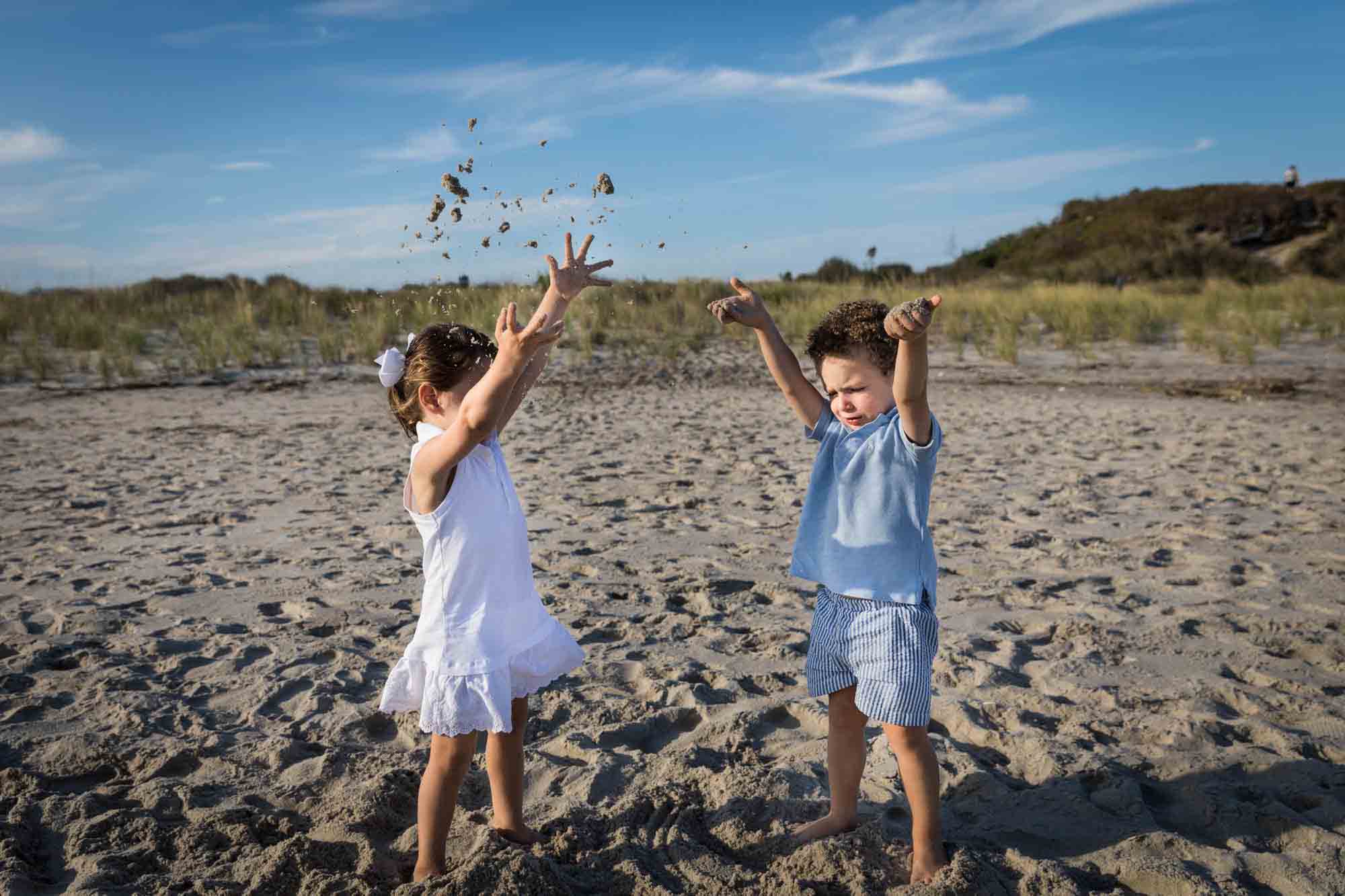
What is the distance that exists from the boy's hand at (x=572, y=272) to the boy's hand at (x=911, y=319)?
2.30ft

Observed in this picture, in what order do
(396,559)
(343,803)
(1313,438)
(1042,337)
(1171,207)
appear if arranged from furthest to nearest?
(1171,207) → (1042,337) → (1313,438) → (396,559) → (343,803)

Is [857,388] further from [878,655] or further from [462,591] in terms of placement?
[462,591]

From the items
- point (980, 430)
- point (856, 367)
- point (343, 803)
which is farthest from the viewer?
point (980, 430)

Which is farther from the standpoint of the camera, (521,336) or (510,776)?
(510,776)

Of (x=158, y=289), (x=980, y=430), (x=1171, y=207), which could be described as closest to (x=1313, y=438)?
(x=980, y=430)

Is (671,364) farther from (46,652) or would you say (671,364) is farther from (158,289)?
(158,289)

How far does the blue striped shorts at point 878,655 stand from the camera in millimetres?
2193

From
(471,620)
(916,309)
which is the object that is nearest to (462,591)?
(471,620)

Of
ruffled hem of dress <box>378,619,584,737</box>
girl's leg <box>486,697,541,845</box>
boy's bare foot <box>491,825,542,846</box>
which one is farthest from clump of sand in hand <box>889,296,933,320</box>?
boy's bare foot <box>491,825,542,846</box>

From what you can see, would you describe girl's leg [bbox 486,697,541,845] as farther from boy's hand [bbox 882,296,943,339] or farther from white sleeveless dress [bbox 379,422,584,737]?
boy's hand [bbox 882,296,943,339]

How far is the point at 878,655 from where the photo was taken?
225 cm

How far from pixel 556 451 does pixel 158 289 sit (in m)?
15.9

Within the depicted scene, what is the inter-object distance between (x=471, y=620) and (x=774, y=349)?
0.96m

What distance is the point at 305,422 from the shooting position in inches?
385
